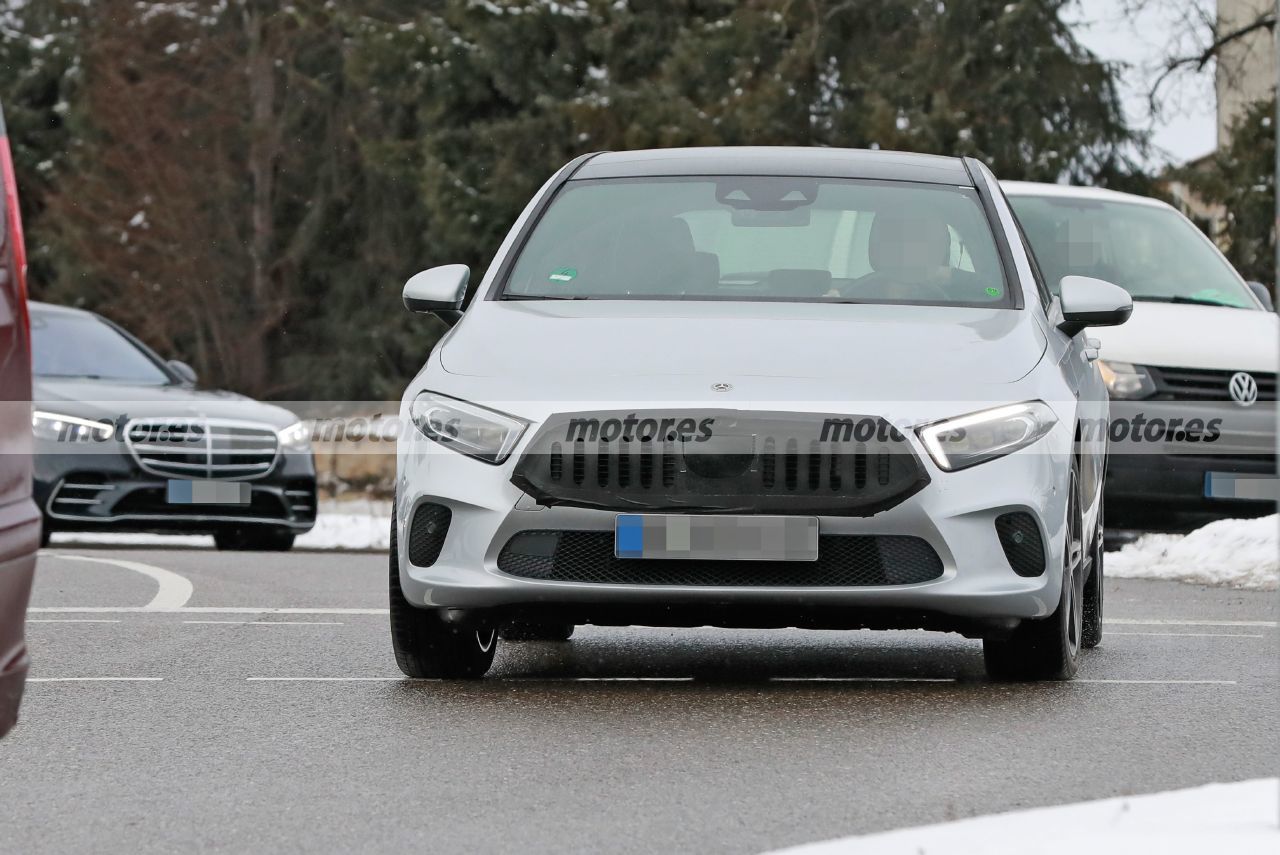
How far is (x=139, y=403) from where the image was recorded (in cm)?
1434

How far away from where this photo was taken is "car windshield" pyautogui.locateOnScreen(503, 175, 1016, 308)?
25.1 feet

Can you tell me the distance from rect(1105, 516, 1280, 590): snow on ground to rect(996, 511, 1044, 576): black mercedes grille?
501 centimetres

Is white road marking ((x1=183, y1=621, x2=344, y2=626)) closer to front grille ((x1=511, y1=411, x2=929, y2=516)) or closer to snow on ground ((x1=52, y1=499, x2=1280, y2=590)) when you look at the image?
front grille ((x1=511, y1=411, x2=929, y2=516))

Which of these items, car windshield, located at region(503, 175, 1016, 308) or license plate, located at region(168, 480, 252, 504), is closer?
car windshield, located at region(503, 175, 1016, 308)

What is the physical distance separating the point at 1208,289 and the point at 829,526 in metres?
7.18

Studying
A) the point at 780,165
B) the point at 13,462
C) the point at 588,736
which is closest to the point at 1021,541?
the point at 588,736

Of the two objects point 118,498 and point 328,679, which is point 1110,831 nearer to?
point 328,679

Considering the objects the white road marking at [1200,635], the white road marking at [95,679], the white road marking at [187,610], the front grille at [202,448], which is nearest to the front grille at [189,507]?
the front grille at [202,448]

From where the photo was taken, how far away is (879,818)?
491cm

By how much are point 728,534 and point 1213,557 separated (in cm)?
637

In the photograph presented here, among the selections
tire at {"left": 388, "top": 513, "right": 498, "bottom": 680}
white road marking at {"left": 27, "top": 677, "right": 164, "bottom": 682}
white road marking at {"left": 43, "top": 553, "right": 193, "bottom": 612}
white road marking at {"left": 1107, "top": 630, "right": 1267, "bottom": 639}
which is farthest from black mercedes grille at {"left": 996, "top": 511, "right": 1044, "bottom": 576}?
white road marking at {"left": 43, "top": 553, "right": 193, "bottom": 612}

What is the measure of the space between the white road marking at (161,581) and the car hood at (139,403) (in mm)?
1096

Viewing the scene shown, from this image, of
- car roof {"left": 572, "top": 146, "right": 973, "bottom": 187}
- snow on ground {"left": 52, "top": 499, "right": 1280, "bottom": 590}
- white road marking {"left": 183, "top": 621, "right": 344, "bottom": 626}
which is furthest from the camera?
snow on ground {"left": 52, "top": 499, "right": 1280, "bottom": 590}

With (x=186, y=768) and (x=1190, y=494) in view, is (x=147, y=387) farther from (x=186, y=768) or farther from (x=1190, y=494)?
(x=186, y=768)
